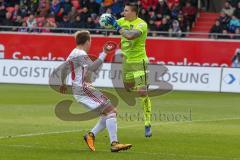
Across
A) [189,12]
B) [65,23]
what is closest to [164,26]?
[189,12]

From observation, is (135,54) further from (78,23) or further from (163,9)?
(78,23)

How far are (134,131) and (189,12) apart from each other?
2067 cm

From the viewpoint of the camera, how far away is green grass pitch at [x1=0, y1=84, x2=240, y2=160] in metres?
13.2

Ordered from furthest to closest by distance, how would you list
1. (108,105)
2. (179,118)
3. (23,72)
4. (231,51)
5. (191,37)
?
(191,37) → (231,51) → (23,72) → (179,118) → (108,105)

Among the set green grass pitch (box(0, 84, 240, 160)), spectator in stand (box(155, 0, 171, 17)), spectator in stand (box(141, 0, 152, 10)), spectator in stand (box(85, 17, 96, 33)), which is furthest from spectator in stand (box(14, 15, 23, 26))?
green grass pitch (box(0, 84, 240, 160))

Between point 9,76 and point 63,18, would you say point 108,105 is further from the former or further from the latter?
point 63,18

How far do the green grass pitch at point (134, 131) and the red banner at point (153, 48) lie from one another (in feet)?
26.1

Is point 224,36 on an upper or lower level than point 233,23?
lower

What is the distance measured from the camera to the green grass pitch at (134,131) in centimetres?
1316

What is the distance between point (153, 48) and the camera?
3494cm

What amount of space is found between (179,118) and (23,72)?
40.7ft

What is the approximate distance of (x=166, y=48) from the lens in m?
34.9

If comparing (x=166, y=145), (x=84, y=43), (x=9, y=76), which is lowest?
(x=9, y=76)

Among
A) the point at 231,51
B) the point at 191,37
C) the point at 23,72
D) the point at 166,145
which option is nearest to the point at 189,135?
the point at 166,145
